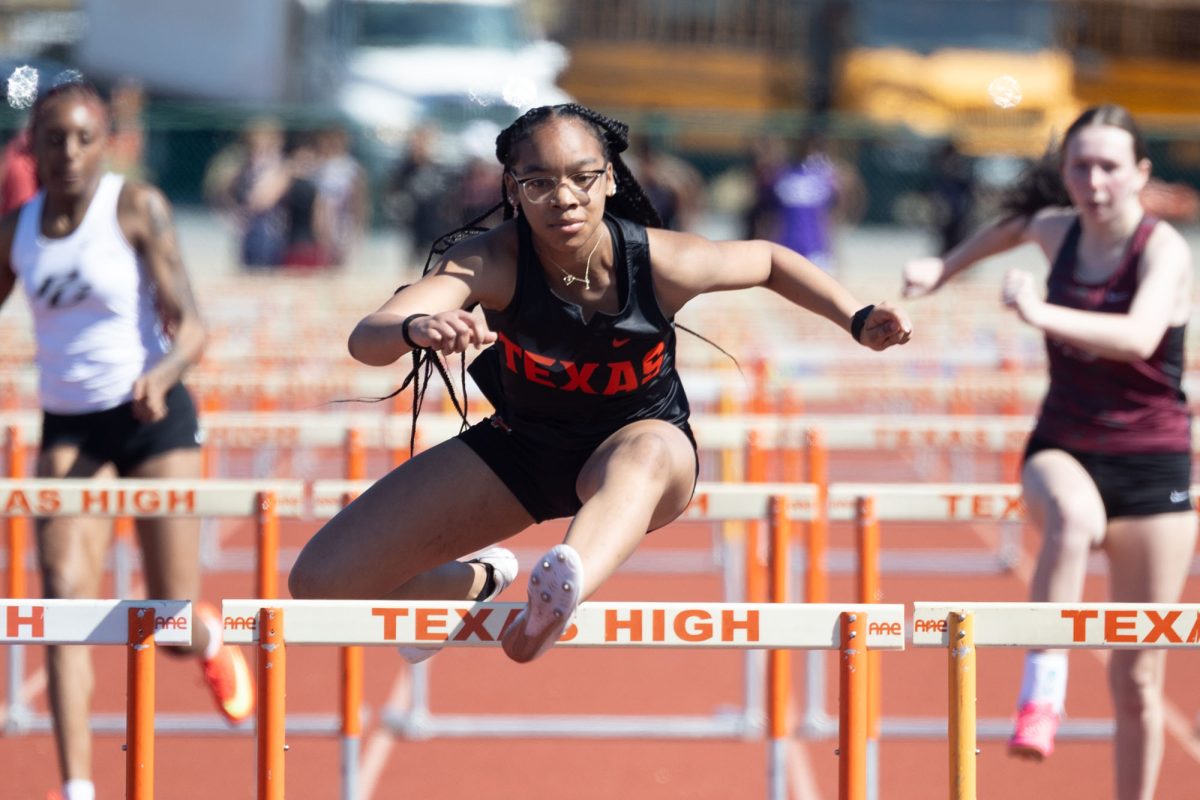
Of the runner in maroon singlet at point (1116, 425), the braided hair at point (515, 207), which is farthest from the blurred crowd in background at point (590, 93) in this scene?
the braided hair at point (515, 207)

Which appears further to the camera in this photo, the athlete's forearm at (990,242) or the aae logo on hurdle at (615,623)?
the athlete's forearm at (990,242)

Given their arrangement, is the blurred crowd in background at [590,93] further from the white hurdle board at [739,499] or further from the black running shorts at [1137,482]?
the black running shorts at [1137,482]

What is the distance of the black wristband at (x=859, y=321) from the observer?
3.60 meters

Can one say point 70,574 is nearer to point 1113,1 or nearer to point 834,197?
point 834,197

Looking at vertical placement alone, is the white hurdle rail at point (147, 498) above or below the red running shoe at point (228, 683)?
above

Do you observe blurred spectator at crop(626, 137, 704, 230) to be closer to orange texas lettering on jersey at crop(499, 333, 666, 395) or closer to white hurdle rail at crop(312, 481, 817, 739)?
white hurdle rail at crop(312, 481, 817, 739)

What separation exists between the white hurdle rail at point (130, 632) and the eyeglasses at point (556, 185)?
1139 millimetres

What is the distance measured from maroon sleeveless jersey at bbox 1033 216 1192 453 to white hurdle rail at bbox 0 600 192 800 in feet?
7.85

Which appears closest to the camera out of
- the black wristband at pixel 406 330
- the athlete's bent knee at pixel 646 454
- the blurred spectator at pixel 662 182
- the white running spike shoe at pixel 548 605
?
the white running spike shoe at pixel 548 605

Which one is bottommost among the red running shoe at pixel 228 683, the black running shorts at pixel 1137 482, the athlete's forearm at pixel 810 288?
the red running shoe at pixel 228 683

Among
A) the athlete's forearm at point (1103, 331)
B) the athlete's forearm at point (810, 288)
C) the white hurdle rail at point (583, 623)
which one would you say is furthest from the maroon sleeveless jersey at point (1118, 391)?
the white hurdle rail at point (583, 623)

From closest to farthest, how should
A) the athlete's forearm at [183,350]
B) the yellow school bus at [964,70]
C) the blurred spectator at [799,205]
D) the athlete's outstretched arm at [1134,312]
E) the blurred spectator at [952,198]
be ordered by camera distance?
the athlete's outstretched arm at [1134,312] → the athlete's forearm at [183,350] → the blurred spectator at [799,205] → the blurred spectator at [952,198] → the yellow school bus at [964,70]

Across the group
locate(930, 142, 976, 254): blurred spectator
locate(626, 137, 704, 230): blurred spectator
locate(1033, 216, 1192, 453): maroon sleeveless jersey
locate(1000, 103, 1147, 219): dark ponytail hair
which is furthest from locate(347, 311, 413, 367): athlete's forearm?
locate(930, 142, 976, 254): blurred spectator

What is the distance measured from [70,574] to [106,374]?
0.60 meters
